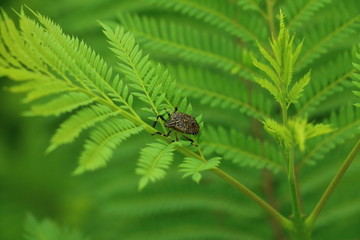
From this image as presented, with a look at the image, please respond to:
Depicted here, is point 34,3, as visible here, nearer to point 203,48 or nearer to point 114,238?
point 114,238

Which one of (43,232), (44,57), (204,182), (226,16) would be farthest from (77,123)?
(204,182)

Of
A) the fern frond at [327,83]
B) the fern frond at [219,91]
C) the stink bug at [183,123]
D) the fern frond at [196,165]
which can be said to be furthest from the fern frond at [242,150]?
the fern frond at [196,165]

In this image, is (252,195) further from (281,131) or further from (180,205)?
(180,205)

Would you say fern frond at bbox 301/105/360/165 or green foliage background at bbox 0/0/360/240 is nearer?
fern frond at bbox 301/105/360/165

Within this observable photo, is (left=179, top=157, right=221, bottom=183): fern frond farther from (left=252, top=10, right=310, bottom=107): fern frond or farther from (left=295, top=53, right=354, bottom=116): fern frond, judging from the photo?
(left=295, top=53, right=354, bottom=116): fern frond

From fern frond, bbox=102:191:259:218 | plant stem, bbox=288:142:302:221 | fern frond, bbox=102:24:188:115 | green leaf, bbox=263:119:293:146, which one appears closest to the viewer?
green leaf, bbox=263:119:293:146

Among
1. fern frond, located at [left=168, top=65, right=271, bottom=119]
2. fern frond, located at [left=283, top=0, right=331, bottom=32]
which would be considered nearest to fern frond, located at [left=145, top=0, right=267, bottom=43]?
fern frond, located at [left=283, top=0, right=331, bottom=32]
